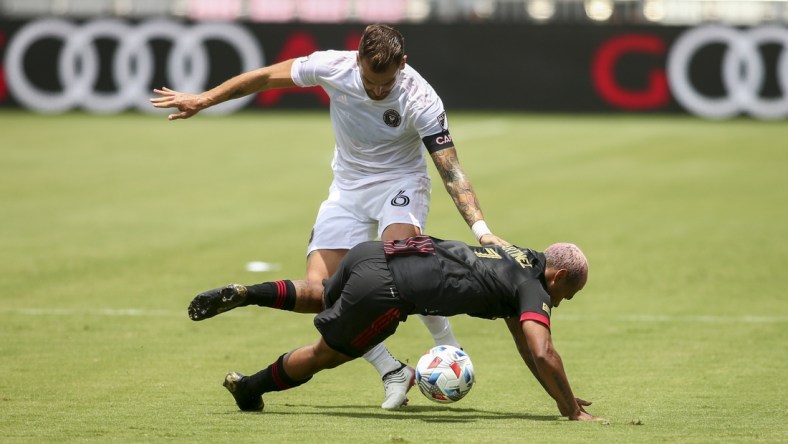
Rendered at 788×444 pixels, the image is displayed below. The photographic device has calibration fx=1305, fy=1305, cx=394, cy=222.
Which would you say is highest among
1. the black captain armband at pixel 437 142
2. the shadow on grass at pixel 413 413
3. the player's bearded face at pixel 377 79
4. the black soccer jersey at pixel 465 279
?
the player's bearded face at pixel 377 79

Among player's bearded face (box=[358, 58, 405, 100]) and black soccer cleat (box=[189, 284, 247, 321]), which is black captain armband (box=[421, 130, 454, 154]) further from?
black soccer cleat (box=[189, 284, 247, 321])

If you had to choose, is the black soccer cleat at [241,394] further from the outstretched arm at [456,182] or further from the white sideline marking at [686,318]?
the white sideline marking at [686,318]

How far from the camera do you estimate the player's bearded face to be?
848cm

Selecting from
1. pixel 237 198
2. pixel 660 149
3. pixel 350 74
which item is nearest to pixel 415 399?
pixel 350 74

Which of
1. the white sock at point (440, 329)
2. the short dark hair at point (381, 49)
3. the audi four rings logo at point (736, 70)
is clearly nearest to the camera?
the short dark hair at point (381, 49)

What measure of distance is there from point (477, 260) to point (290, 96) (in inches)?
1054

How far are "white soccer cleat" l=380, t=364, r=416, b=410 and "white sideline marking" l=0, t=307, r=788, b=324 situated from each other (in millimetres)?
3767

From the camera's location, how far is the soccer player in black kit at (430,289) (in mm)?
7852

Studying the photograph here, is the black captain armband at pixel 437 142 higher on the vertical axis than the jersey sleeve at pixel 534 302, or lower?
higher

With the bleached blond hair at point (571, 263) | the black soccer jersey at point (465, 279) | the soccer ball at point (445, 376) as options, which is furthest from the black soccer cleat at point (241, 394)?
the bleached blond hair at point (571, 263)

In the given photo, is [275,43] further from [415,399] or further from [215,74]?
[415,399]

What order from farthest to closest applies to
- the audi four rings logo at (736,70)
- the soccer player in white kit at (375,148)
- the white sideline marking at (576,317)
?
the audi four rings logo at (736,70), the white sideline marking at (576,317), the soccer player in white kit at (375,148)

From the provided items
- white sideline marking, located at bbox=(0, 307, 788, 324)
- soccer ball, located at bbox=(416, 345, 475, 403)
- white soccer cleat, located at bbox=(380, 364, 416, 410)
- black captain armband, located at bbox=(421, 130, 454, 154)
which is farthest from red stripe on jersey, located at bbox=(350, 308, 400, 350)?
white sideline marking, located at bbox=(0, 307, 788, 324)

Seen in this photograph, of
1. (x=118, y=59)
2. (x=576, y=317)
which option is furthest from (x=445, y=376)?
(x=118, y=59)
